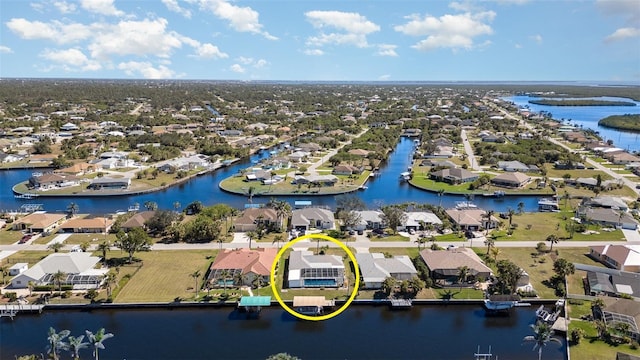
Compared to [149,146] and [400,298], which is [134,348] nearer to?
[400,298]

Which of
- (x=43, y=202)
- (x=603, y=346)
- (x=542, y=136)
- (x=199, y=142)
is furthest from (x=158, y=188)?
(x=542, y=136)

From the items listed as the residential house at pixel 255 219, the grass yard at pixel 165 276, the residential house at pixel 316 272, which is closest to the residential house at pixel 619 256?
the residential house at pixel 316 272

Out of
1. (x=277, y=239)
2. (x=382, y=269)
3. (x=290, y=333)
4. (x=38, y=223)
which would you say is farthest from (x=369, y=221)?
(x=38, y=223)

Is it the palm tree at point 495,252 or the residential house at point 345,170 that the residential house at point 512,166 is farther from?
the palm tree at point 495,252

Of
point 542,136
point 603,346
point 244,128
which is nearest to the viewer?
point 603,346

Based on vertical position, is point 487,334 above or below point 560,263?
below

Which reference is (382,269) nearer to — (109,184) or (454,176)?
(454,176)

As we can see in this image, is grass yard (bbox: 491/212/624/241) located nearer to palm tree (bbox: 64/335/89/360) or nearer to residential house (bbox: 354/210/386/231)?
residential house (bbox: 354/210/386/231)
